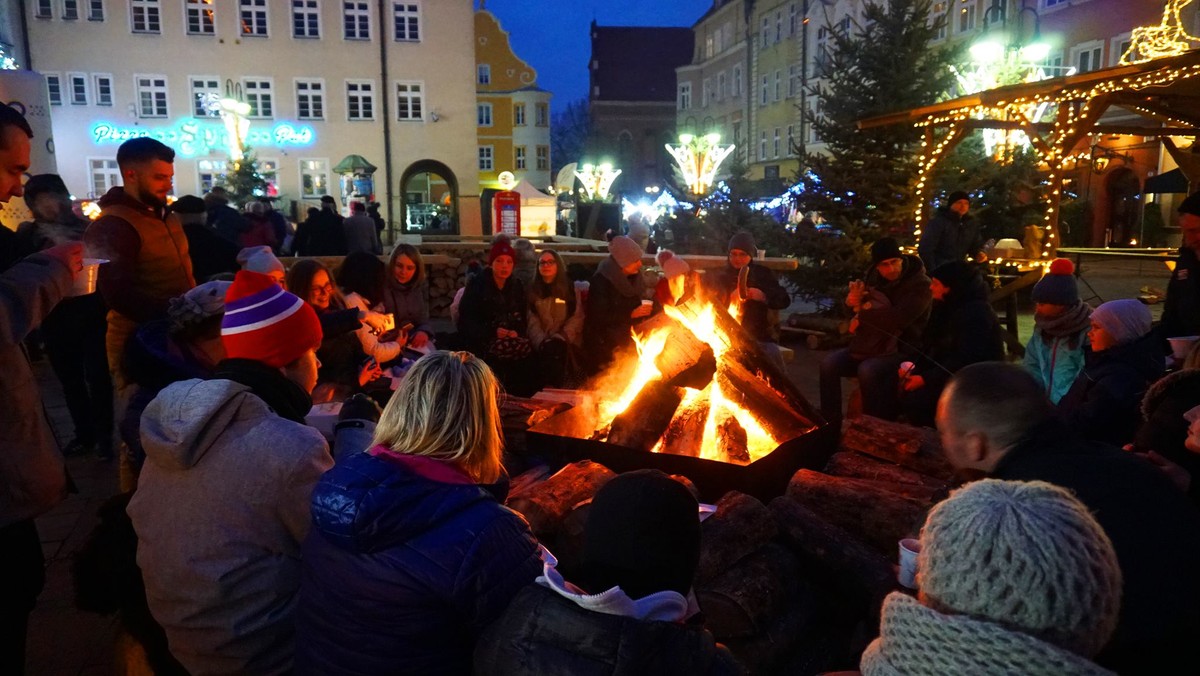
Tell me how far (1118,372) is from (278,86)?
28015 millimetres

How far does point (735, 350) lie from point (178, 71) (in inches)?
1074

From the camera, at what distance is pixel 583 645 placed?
174cm

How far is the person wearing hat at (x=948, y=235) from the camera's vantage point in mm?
8805

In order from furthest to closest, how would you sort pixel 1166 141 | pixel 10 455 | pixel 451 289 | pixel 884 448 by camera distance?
pixel 451 289
pixel 1166 141
pixel 884 448
pixel 10 455

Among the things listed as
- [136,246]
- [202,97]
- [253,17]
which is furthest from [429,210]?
[136,246]

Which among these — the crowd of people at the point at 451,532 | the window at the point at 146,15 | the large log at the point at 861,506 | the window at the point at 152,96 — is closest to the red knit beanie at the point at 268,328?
the crowd of people at the point at 451,532

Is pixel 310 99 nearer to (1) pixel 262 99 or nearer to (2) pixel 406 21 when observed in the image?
(1) pixel 262 99

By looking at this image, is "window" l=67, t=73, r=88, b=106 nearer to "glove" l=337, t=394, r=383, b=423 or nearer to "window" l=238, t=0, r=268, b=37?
"window" l=238, t=0, r=268, b=37

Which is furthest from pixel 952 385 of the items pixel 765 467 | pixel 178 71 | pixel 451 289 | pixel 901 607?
pixel 178 71

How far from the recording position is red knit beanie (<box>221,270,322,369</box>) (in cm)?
274

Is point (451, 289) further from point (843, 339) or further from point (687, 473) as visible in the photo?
point (687, 473)

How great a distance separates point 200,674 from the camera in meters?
2.39

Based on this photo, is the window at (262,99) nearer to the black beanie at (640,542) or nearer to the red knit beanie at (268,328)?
the red knit beanie at (268,328)

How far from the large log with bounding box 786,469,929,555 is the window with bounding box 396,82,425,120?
2594 centimetres
